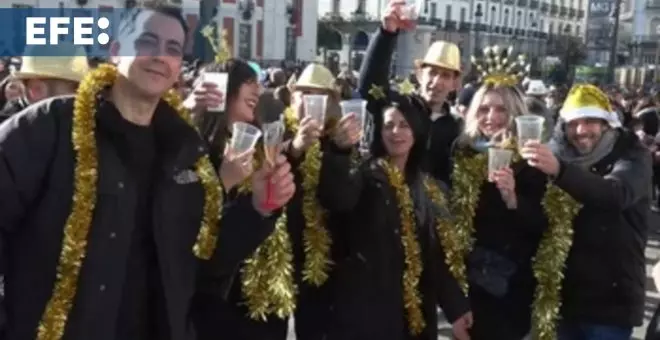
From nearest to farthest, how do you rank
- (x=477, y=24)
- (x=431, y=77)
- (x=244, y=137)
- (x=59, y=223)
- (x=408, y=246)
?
(x=59, y=223) < (x=244, y=137) < (x=408, y=246) < (x=431, y=77) < (x=477, y=24)

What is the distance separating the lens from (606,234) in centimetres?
415

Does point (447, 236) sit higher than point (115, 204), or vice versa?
point (115, 204)

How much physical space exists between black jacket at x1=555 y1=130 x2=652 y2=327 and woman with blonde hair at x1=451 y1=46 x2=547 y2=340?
0.20 meters

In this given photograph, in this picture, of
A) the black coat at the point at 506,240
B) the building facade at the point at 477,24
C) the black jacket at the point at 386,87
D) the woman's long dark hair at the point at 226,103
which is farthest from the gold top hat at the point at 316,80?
the building facade at the point at 477,24

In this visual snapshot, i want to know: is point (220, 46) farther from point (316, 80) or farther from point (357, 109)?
point (316, 80)

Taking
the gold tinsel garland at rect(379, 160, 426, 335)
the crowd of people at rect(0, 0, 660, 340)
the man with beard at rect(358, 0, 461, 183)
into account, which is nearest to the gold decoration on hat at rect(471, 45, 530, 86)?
the crowd of people at rect(0, 0, 660, 340)

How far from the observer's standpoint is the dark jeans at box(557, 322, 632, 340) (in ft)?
13.7

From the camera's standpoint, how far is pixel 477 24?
2650 inches

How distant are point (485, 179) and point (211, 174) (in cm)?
163

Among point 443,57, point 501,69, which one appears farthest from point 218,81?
point 443,57

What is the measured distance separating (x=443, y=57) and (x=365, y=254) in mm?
2064

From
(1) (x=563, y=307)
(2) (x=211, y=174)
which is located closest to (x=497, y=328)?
(1) (x=563, y=307)

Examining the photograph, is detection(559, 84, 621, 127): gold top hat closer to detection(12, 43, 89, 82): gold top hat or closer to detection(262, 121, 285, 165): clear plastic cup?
detection(262, 121, 285, 165): clear plastic cup

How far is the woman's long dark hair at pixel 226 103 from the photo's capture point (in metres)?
3.69
